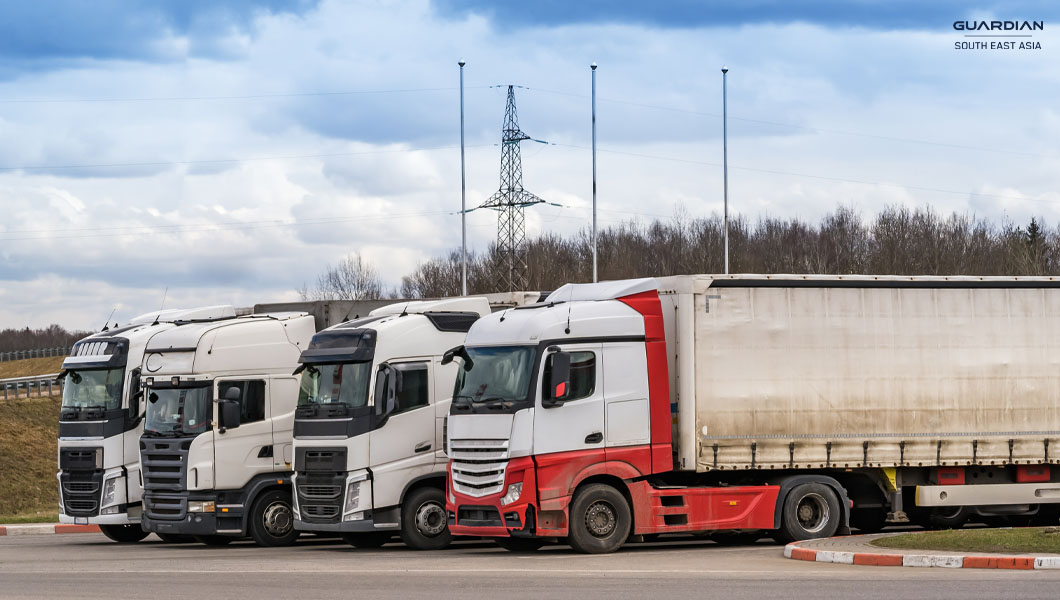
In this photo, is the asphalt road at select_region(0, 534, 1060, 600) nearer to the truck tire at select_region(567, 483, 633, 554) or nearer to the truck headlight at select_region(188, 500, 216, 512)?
the truck tire at select_region(567, 483, 633, 554)

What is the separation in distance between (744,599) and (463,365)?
6911 mm

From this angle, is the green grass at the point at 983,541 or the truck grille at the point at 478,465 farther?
the truck grille at the point at 478,465

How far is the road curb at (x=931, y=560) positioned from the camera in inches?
587

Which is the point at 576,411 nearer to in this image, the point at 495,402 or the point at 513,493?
the point at 495,402

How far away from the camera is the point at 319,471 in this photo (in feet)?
64.8

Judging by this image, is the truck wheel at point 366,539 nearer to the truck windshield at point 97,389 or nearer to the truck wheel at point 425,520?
the truck wheel at point 425,520

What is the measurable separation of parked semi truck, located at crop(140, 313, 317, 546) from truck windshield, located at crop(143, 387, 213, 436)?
2 centimetres

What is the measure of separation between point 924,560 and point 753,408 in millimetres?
4018

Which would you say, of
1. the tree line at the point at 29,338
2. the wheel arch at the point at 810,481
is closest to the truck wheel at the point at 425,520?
the wheel arch at the point at 810,481

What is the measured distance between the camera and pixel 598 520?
1811 centimetres

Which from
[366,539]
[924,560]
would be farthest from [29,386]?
[924,560]

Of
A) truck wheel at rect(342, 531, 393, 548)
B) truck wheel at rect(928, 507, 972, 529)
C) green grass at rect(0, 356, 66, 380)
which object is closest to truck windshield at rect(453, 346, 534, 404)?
truck wheel at rect(342, 531, 393, 548)

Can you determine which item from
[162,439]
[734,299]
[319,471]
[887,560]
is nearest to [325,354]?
[319,471]

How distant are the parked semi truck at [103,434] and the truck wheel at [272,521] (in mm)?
2731
